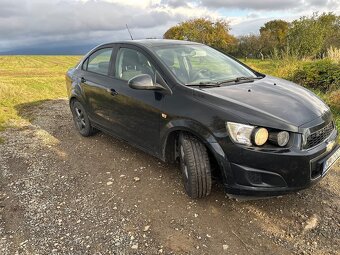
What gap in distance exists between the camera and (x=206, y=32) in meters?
48.0

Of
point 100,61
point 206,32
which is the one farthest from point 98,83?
point 206,32

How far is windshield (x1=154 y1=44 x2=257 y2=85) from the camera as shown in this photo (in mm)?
3914

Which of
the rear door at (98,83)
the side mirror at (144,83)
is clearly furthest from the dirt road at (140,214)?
the side mirror at (144,83)

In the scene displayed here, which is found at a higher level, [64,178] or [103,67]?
[103,67]

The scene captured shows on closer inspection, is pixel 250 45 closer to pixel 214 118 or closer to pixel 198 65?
pixel 198 65

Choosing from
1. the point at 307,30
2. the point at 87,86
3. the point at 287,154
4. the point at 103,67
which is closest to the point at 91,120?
the point at 87,86

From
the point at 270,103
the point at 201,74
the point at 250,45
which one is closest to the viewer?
the point at 270,103

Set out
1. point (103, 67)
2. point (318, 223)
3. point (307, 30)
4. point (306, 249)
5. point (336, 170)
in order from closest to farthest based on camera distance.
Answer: point (306, 249)
point (318, 223)
point (336, 170)
point (103, 67)
point (307, 30)

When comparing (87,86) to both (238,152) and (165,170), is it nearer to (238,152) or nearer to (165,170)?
(165,170)

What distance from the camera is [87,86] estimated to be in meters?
5.27

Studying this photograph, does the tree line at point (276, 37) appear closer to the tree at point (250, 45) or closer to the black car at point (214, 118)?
the tree at point (250, 45)

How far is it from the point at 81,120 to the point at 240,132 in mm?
3742

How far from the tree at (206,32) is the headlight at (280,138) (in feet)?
139

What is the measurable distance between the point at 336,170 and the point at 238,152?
2084 millimetres
